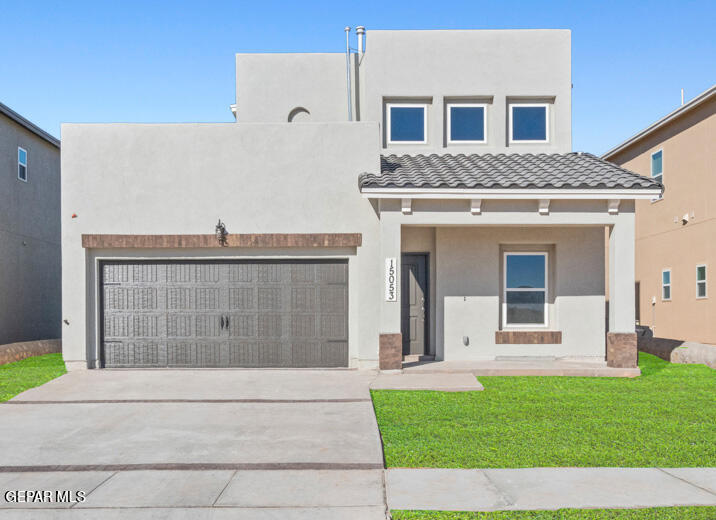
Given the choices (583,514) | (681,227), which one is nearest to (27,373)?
(583,514)

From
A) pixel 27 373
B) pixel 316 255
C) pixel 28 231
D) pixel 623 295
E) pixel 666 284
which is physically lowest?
pixel 27 373

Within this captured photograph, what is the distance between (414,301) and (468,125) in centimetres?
457

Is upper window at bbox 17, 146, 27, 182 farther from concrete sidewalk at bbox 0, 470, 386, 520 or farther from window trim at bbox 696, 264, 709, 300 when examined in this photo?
window trim at bbox 696, 264, 709, 300

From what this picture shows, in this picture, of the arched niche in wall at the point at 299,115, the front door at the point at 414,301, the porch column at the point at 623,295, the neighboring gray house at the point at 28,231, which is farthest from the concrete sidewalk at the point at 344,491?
the neighboring gray house at the point at 28,231

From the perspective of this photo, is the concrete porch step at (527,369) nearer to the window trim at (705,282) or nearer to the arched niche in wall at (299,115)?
the window trim at (705,282)

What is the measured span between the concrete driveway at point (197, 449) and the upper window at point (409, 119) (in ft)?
21.3

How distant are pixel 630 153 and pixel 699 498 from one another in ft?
60.9

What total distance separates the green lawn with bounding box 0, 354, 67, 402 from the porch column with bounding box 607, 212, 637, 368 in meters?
11.0

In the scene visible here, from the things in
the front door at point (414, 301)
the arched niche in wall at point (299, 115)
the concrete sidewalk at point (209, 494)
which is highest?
the arched niche in wall at point (299, 115)

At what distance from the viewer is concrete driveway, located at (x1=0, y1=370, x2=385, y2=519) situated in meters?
5.40

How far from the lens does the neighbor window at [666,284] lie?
766 inches

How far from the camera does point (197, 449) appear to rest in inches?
279

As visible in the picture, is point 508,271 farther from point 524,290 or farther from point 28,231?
point 28,231

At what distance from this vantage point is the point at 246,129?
13.3 metres
